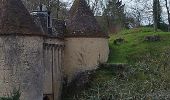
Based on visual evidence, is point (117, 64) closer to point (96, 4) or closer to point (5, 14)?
point (5, 14)

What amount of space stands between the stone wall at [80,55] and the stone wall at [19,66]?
6309 millimetres

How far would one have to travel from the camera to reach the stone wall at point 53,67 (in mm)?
39781

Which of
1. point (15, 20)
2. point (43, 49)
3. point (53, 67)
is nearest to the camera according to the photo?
point (15, 20)

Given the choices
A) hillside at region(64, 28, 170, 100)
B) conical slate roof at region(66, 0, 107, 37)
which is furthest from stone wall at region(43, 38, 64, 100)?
conical slate roof at region(66, 0, 107, 37)

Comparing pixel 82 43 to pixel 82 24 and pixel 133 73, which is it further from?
pixel 133 73

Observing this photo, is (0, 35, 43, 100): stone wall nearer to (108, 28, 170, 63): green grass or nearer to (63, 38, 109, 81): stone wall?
(63, 38, 109, 81): stone wall

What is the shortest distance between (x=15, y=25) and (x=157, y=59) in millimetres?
12513

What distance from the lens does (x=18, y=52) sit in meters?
35.3

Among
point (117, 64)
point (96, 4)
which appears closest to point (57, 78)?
point (117, 64)

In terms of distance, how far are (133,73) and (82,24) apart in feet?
18.0

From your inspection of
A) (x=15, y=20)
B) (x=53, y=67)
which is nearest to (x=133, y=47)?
(x=53, y=67)

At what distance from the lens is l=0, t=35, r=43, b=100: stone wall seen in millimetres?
35031

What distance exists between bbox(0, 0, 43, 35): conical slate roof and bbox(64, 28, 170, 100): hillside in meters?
6.01

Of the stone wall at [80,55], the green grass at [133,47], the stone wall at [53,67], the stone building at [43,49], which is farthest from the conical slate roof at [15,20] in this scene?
the green grass at [133,47]
